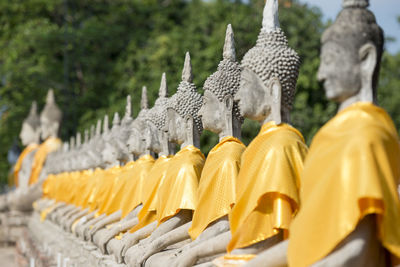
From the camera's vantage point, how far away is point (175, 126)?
6160 millimetres

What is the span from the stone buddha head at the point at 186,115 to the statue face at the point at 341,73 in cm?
285

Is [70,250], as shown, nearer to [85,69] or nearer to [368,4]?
[368,4]

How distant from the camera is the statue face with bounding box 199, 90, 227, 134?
517cm

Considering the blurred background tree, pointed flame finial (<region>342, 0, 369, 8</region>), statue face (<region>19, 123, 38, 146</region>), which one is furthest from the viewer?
statue face (<region>19, 123, 38, 146</region>)

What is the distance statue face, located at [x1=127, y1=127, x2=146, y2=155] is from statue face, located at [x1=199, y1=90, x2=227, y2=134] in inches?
104

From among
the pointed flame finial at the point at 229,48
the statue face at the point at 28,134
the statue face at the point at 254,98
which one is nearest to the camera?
the statue face at the point at 254,98

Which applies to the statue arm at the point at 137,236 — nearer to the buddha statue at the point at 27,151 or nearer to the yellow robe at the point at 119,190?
the yellow robe at the point at 119,190

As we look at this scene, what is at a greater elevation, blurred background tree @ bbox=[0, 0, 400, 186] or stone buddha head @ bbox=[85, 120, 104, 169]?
blurred background tree @ bbox=[0, 0, 400, 186]

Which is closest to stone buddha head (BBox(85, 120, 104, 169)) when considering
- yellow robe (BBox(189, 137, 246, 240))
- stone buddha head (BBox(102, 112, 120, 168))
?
stone buddha head (BBox(102, 112, 120, 168))

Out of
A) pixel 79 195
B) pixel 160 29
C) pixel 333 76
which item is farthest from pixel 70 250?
pixel 160 29

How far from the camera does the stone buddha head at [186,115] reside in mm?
6004

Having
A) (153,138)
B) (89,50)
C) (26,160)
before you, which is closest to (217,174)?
(153,138)

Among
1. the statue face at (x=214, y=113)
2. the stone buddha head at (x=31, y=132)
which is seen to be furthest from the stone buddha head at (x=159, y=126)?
the stone buddha head at (x=31, y=132)

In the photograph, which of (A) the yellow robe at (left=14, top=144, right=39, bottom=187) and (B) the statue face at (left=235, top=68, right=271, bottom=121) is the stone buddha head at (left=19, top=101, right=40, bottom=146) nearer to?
(A) the yellow robe at (left=14, top=144, right=39, bottom=187)
